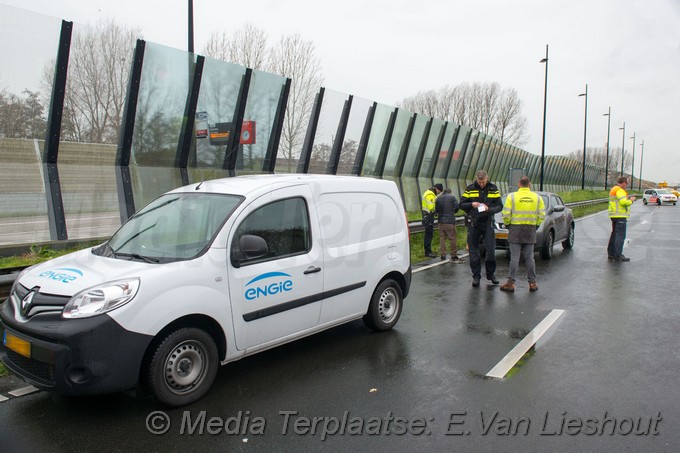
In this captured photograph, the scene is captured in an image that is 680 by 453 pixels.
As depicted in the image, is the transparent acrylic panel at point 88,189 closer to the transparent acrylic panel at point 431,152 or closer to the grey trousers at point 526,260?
the grey trousers at point 526,260

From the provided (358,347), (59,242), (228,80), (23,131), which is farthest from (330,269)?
(228,80)

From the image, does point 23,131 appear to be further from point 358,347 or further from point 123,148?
point 358,347

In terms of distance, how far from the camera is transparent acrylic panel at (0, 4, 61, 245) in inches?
340

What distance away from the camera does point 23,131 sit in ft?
29.4

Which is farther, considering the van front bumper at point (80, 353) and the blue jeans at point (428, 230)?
the blue jeans at point (428, 230)

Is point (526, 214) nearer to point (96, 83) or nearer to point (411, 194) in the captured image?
point (96, 83)

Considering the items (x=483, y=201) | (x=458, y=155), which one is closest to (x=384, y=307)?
(x=483, y=201)

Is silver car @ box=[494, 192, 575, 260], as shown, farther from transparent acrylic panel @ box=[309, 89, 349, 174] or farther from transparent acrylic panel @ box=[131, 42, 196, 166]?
transparent acrylic panel @ box=[131, 42, 196, 166]

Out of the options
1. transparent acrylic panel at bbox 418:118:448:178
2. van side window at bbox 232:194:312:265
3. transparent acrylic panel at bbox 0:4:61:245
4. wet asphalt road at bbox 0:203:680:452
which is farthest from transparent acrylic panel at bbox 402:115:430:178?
van side window at bbox 232:194:312:265

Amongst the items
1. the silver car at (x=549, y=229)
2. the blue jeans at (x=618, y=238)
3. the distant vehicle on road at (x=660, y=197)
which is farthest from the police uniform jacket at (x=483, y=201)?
the distant vehicle on road at (x=660, y=197)

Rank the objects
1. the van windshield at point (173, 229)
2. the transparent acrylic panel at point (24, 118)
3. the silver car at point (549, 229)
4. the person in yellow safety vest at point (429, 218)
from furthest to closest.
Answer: the person in yellow safety vest at point (429, 218), the silver car at point (549, 229), the transparent acrylic panel at point (24, 118), the van windshield at point (173, 229)

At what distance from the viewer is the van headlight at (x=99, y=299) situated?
12.1 feet

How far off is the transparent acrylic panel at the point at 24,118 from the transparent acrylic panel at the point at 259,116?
180 inches

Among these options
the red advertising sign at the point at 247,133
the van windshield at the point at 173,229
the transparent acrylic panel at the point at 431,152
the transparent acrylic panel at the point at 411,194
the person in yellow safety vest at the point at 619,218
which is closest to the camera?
the van windshield at the point at 173,229
